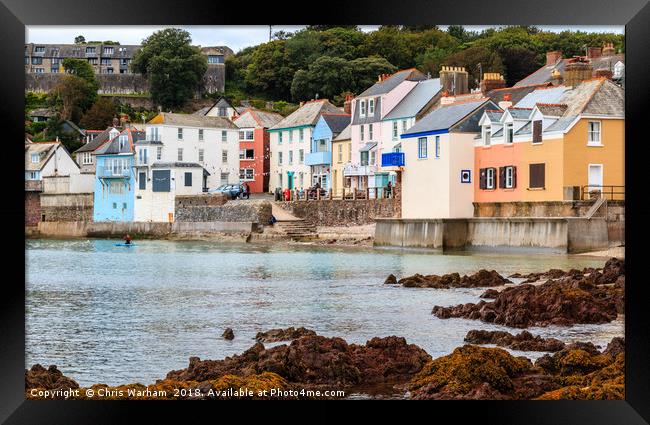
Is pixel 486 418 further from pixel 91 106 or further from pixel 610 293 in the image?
pixel 91 106

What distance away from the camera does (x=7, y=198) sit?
6.31 m

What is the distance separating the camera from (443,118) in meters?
20.8

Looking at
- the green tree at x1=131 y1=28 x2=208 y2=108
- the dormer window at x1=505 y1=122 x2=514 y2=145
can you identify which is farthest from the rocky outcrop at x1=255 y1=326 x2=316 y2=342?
the dormer window at x1=505 y1=122 x2=514 y2=145

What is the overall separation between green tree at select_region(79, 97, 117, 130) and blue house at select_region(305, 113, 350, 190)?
3.59 m

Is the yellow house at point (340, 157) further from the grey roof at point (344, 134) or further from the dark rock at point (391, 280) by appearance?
the dark rock at point (391, 280)

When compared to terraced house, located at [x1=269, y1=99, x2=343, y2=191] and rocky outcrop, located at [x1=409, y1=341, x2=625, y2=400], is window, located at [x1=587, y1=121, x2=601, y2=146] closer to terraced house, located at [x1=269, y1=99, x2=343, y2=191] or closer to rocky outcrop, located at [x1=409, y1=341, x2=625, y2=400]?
terraced house, located at [x1=269, y1=99, x2=343, y2=191]

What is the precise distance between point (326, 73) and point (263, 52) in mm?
1401

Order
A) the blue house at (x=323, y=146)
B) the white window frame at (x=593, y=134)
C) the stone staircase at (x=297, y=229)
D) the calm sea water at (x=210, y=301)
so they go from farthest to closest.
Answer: the stone staircase at (x=297, y=229), the white window frame at (x=593, y=134), the blue house at (x=323, y=146), the calm sea water at (x=210, y=301)

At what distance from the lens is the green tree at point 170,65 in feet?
36.6

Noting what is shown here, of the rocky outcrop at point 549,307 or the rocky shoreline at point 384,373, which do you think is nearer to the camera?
the rocky shoreline at point 384,373

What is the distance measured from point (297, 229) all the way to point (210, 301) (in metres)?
10.1

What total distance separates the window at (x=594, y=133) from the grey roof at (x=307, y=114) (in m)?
4.38
